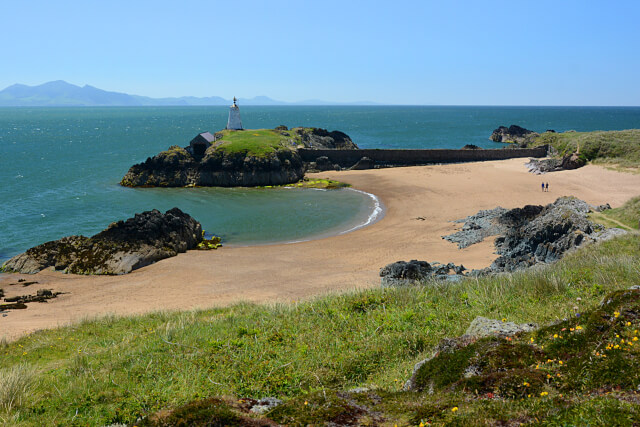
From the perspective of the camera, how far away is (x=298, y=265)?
25781 mm

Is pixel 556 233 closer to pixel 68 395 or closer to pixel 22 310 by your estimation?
pixel 68 395

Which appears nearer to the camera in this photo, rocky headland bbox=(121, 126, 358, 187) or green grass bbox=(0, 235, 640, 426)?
green grass bbox=(0, 235, 640, 426)

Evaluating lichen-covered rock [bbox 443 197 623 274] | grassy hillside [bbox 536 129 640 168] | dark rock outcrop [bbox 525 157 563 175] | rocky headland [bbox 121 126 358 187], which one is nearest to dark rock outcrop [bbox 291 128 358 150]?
rocky headland [bbox 121 126 358 187]

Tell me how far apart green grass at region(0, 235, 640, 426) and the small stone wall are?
52.7m

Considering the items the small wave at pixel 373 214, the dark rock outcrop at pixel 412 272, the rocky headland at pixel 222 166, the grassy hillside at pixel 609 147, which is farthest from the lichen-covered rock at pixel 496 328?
the grassy hillside at pixel 609 147

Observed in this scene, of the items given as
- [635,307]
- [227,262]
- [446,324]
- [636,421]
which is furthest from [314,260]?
[636,421]

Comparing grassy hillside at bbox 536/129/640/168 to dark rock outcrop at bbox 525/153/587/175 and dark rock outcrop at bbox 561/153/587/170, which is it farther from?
dark rock outcrop at bbox 525/153/587/175

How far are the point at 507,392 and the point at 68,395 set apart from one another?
22.5 feet

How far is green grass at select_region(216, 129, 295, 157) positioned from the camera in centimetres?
5631

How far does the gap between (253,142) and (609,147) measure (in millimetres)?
45313

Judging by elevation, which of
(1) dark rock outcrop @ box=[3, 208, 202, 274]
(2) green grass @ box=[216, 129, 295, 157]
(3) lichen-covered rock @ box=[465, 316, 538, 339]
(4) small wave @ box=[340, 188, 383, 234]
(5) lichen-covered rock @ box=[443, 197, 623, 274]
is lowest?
Answer: (1) dark rock outcrop @ box=[3, 208, 202, 274]

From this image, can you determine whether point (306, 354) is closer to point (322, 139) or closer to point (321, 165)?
point (321, 165)

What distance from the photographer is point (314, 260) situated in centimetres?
2681

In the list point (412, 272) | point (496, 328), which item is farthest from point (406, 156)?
point (496, 328)
